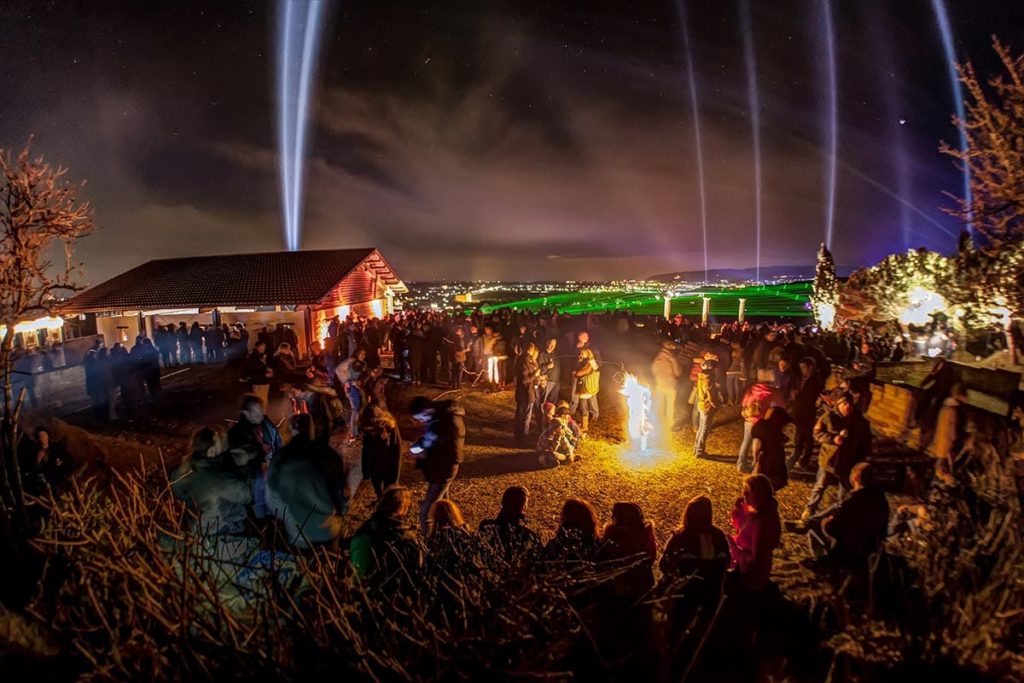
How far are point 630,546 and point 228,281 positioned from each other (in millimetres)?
25287

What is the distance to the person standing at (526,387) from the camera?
8828mm

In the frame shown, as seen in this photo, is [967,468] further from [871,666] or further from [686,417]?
[686,417]

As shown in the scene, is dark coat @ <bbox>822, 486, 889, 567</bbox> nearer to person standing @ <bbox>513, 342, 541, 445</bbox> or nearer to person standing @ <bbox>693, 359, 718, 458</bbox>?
person standing @ <bbox>693, 359, 718, 458</bbox>

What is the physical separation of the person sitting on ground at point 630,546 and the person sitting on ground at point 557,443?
13.7ft

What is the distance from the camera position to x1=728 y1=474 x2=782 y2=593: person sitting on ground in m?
4.05

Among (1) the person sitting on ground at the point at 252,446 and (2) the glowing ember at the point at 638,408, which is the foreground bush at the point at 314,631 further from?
(2) the glowing ember at the point at 638,408

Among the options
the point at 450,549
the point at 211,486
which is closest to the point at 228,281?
the point at 211,486

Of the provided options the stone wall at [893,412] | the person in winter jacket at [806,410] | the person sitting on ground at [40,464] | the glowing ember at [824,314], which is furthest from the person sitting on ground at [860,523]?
the glowing ember at [824,314]

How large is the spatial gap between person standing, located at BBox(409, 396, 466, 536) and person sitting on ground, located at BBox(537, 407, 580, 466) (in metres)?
2.92

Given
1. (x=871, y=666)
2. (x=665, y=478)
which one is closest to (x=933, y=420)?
(x=665, y=478)

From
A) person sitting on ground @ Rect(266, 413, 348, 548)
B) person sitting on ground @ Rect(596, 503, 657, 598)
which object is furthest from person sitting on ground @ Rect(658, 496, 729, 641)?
person sitting on ground @ Rect(266, 413, 348, 548)

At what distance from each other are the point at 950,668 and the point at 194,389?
56.1ft

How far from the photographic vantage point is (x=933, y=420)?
8.46 metres

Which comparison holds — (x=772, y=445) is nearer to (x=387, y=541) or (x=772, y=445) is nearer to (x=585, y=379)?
(x=585, y=379)
